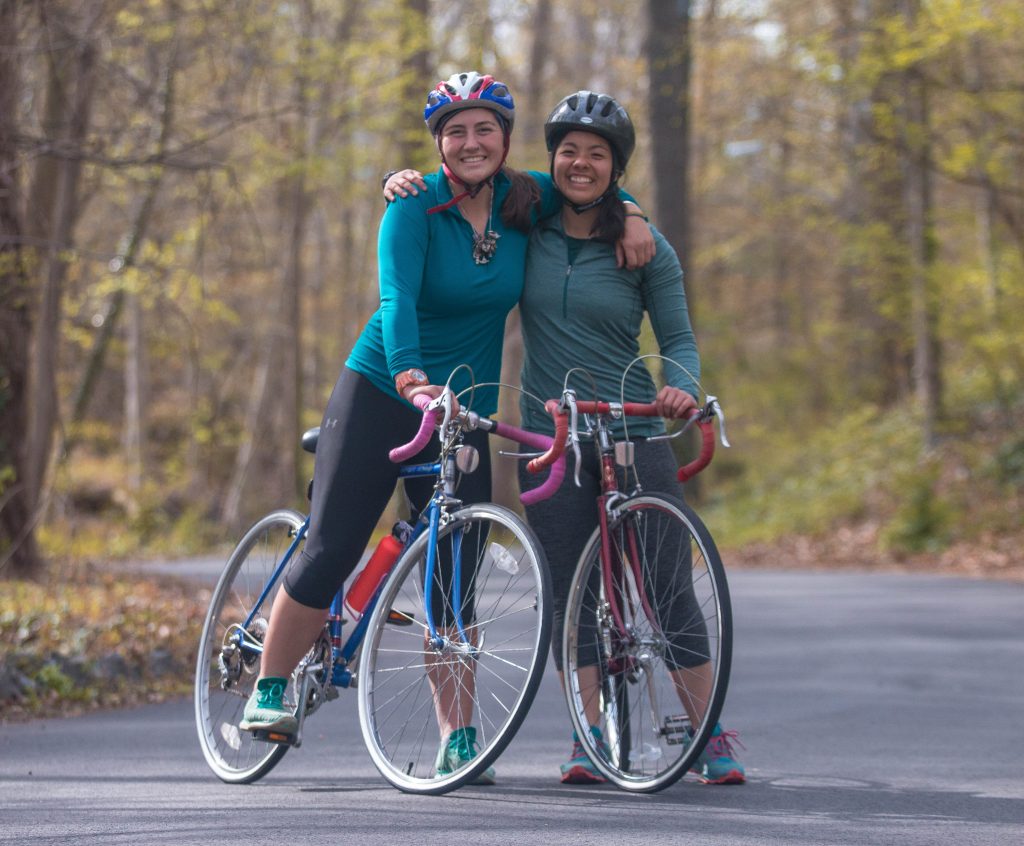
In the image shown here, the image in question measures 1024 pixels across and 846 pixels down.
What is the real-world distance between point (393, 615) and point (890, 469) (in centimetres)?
1752

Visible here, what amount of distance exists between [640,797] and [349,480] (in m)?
1.28

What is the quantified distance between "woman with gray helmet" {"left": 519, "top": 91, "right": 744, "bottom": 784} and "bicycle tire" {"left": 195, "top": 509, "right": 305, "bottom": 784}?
90 cm

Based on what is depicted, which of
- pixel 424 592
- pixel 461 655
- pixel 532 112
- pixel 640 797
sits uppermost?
pixel 532 112

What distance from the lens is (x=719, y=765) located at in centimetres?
479

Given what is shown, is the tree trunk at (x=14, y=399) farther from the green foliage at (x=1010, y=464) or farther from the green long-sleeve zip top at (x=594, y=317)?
the green foliage at (x=1010, y=464)

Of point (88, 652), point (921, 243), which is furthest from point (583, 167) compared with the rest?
point (921, 243)

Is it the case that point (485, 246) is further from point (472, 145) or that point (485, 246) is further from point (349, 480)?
point (349, 480)

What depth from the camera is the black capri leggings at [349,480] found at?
468cm

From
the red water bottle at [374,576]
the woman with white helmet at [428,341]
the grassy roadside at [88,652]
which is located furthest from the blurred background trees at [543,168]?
the red water bottle at [374,576]

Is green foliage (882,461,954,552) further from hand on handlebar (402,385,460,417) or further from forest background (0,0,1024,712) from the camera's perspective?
hand on handlebar (402,385,460,417)

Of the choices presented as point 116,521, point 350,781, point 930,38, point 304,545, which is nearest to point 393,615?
point 304,545

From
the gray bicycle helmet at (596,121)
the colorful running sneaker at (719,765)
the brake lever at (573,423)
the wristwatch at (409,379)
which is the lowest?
the colorful running sneaker at (719,765)

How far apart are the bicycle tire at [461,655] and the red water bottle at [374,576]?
11 centimetres

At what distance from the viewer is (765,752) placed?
224 inches
